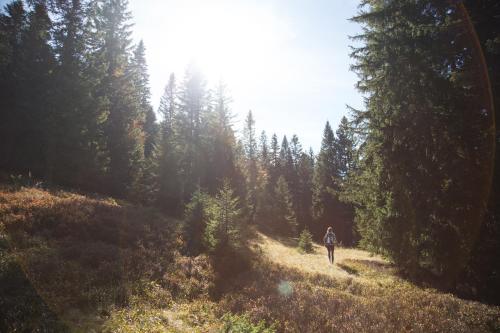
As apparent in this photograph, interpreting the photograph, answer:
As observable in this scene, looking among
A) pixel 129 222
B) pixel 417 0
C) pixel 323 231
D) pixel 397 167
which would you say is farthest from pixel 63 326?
pixel 323 231

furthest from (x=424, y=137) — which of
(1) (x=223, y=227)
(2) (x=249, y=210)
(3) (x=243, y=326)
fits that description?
(2) (x=249, y=210)

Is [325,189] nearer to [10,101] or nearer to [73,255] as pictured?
[10,101]

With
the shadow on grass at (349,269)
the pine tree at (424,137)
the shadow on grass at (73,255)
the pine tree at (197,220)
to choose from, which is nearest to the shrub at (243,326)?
the shadow on grass at (73,255)

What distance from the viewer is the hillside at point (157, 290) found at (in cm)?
872

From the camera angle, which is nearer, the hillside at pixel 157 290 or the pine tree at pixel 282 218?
the hillside at pixel 157 290

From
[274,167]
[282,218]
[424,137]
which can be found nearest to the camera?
[424,137]

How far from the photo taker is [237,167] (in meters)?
26.7

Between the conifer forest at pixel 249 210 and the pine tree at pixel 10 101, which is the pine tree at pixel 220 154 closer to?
the conifer forest at pixel 249 210

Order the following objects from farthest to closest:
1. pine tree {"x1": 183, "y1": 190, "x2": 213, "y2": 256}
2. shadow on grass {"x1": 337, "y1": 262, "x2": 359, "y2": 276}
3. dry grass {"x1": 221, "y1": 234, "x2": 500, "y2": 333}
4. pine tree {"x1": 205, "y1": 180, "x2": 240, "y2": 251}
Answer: shadow on grass {"x1": 337, "y1": 262, "x2": 359, "y2": 276}
pine tree {"x1": 183, "y1": 190, "x2": 213, "y2": 256}
pine tree {"x1": 205, "y1": 180, "x2": 240, "y2": 251}
dry grass {"x1": 221, "y1": 234, "x2": 500, "y2": 333}

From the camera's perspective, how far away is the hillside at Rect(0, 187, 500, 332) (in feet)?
28.6

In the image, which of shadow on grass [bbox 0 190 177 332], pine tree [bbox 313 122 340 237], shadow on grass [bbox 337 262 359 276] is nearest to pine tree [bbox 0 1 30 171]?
shadow on grass [bbox 0 190 177 332]

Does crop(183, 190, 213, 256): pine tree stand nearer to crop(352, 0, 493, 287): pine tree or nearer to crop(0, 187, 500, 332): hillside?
crop(0, 187, 500, 332): hillside

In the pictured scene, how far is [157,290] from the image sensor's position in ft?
37.0

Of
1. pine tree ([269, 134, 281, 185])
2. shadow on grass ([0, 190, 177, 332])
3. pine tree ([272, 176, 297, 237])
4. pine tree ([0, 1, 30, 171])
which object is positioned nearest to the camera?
shadow on grass ([0, 190, 177, 332])
